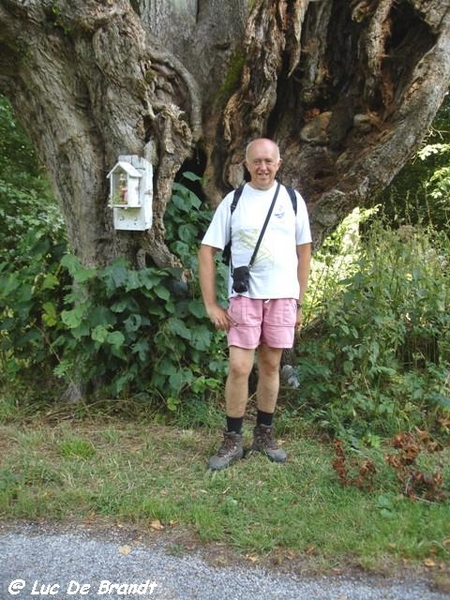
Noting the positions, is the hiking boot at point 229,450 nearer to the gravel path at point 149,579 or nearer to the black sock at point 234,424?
the black sock at point 234,424

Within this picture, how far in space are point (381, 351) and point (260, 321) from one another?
4.71 feet

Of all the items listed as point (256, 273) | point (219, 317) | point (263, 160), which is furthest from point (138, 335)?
point (263, 160)

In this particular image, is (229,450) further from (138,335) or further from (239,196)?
(239,196)

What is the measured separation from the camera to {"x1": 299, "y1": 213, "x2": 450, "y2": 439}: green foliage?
181 inches

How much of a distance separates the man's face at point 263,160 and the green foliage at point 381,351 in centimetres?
154

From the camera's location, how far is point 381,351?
4910 mm

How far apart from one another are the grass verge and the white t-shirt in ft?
3.80

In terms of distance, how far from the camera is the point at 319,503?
3.57m

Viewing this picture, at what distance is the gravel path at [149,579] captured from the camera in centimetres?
279

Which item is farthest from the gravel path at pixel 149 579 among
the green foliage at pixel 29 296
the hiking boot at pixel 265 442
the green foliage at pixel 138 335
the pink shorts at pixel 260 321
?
the green foliage at pixel 29 296

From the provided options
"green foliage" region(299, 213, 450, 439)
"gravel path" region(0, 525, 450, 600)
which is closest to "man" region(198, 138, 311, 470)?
"green foliage" region(299, 213, 450, 439)

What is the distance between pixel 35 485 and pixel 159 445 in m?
0.91

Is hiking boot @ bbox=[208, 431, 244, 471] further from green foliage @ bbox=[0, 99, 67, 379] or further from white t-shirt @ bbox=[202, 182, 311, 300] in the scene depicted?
green foliage @ bbox=[0, 99, 67, 379]

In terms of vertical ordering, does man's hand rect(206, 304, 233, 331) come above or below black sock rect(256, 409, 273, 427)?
above
